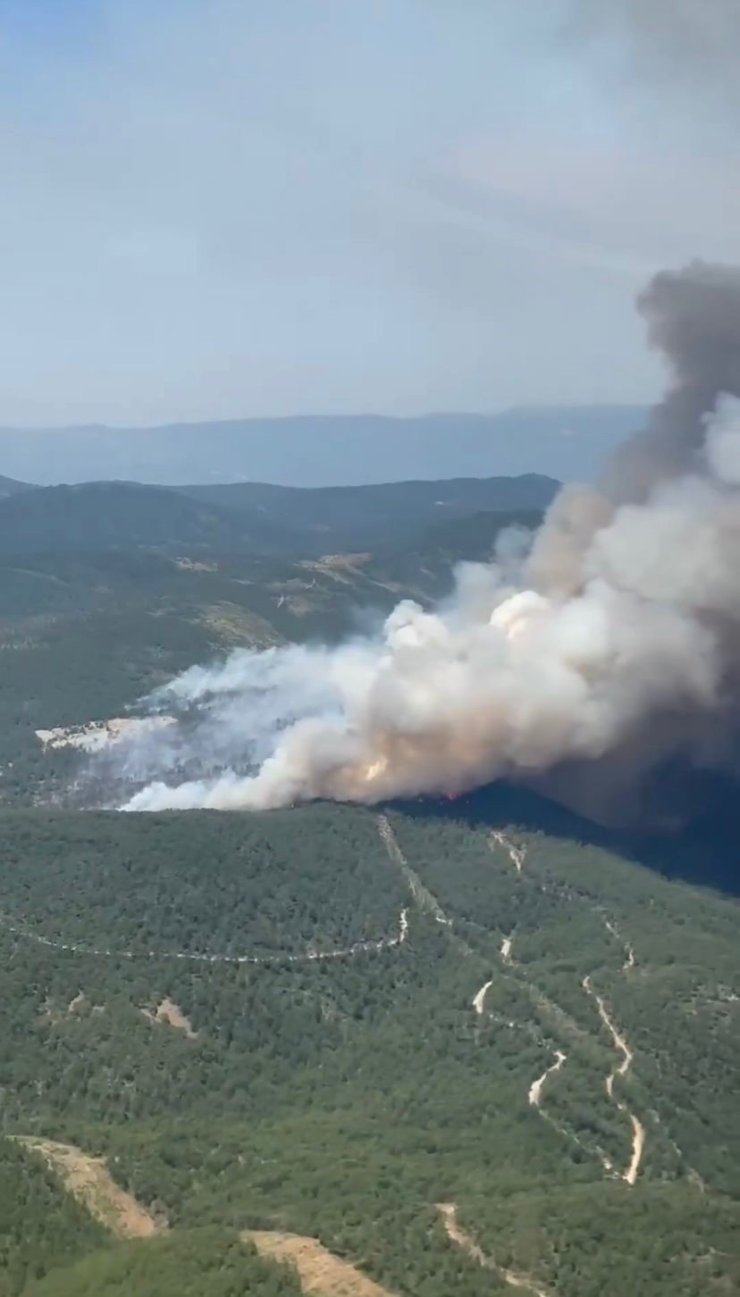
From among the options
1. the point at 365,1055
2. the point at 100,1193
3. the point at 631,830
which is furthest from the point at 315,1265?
the point at 631,830

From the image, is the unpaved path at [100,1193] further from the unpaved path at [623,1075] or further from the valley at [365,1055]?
the unpaved path at [623,1075]

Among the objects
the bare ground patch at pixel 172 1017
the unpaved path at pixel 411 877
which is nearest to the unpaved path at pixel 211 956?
the unpaved path at pixel 411 877

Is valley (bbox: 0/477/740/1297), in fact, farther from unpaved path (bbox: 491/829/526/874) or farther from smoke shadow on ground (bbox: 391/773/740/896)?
smoke shadow on ground (bbox: 391/773/740/896)

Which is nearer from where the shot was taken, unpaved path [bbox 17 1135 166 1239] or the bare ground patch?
unpaved path [bbox 17 1135 166 1239]

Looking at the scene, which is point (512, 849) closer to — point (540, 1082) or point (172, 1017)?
point (540, 1082)

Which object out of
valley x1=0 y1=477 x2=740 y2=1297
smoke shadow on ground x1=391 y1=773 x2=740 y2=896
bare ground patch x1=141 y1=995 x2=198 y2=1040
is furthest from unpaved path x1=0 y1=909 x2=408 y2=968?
smoke shadow on ground x1=391 y1=773 x2=740 y2=896

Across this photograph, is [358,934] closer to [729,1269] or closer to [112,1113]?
[112,1113]
